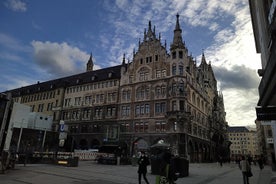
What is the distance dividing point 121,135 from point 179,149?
13.4 m

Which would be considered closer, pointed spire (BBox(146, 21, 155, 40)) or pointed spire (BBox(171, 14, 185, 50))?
pointed spire (BBox(171, 14, 185, 50))

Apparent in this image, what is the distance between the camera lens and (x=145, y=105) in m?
47.5

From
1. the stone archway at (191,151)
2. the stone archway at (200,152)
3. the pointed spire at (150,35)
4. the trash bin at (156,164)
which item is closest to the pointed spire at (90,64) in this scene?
the pointed spire at (150,35)

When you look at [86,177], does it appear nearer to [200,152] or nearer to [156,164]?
[156,164]

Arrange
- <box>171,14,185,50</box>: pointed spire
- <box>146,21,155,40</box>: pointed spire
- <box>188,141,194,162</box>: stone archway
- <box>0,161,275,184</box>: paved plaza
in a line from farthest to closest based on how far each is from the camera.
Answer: <box>146,21,155,40</box>: pointed spire, <box>171,14,185,50</box>: pointed spire, <box>188,141,194,162</box>: stone archway, <box>0,161,275,184</box>: paved plaza

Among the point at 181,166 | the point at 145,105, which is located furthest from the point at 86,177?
the point at 145,105

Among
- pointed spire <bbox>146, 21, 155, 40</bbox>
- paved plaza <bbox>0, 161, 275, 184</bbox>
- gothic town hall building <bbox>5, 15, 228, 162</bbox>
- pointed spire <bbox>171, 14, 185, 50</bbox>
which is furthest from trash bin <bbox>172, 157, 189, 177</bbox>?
Result: pointed spire <bbox>146, 21, 155, 40</bbox>

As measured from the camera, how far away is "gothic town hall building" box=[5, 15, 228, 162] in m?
43.8

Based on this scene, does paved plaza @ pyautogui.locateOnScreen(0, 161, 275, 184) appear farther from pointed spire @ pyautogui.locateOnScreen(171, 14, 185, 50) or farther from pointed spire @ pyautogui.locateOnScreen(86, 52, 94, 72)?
pointed spire @ pyautogui.locateOnScreen(86, 52, 94, 72)

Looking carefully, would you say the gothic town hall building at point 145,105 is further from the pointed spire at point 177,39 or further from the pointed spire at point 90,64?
the pointed spire at point 90,64

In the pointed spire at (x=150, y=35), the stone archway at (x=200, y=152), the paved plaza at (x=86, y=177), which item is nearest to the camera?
the paved plaza at (x=86, y=177)

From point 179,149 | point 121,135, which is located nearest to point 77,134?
point 121,135

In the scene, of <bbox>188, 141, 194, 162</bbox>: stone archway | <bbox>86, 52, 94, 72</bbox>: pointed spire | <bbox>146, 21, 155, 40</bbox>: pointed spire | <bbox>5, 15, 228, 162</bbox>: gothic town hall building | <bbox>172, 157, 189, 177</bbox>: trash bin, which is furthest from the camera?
<bbox>86, 52, 94, 72</bbox>: pointed spire

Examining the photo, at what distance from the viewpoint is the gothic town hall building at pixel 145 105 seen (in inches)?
1722
